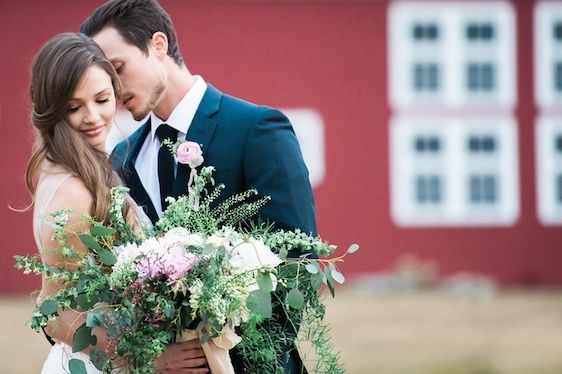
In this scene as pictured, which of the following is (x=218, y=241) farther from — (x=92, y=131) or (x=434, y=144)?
(x=434, y=144)

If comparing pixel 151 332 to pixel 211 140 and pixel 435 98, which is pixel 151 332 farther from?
pixel 435 98

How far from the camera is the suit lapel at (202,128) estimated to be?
2.99 m

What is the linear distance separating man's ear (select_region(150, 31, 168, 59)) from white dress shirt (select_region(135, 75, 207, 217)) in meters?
0.12

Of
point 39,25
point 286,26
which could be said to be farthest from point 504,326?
point 39,25

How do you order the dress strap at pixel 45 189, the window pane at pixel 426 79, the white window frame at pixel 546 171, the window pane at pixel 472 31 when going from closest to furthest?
the dress strap at pixel 45 189
the window pane at pixel 426 79
the window pane at pixel 472 31
the white window frame at pixel 546 171

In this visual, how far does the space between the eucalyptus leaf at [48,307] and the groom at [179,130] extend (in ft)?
1.88

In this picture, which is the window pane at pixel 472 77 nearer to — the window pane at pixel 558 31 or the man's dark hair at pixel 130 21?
the window pane at pixel 558 31

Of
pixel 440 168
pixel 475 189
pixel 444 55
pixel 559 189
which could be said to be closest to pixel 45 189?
pixel 440 168

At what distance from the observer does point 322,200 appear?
16266mm

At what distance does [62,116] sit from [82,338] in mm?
587

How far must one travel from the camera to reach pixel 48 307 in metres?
2.54

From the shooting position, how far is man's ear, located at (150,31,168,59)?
127 inches

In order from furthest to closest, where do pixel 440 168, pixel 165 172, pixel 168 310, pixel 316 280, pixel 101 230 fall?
pixel 440 168 → pixel 165 172 → pixel 316 280 → pixel 101 230 → pixel 168 310

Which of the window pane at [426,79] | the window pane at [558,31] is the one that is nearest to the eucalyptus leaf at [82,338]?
the window pane at [426,79]
